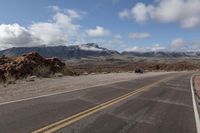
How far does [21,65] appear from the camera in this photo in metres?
34.9

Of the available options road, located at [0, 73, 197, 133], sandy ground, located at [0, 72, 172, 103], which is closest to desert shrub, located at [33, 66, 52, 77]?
sandy ground, located at [0, 72, 172, 103]

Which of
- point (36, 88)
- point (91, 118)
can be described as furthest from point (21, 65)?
point (91, 118)

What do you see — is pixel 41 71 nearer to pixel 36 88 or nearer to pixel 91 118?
pixel 36 88

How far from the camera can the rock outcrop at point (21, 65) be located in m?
32.7

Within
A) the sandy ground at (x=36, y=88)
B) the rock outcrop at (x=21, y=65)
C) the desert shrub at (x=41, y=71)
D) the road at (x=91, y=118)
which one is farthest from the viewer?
the desert shrub at (x=41, y=71)

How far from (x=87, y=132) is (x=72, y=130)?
1.34 ft

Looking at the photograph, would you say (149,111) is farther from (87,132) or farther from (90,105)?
(87,132)

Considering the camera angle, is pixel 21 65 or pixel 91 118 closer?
pixel 91 118

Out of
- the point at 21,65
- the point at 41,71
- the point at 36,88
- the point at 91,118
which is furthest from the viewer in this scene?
the point at 41,71

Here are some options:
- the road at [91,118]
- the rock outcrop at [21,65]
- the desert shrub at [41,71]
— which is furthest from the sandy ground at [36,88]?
the desert shrub at [41,71]

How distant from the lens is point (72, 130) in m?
7.83

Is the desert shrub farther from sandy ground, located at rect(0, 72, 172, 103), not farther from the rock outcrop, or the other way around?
sandy ground, located at rect(0, 72, 172, 103)

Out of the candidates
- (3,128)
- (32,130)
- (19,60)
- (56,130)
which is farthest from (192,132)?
(19,60)

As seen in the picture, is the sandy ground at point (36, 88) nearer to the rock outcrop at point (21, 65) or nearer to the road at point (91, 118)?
the road at point (91, 118)
